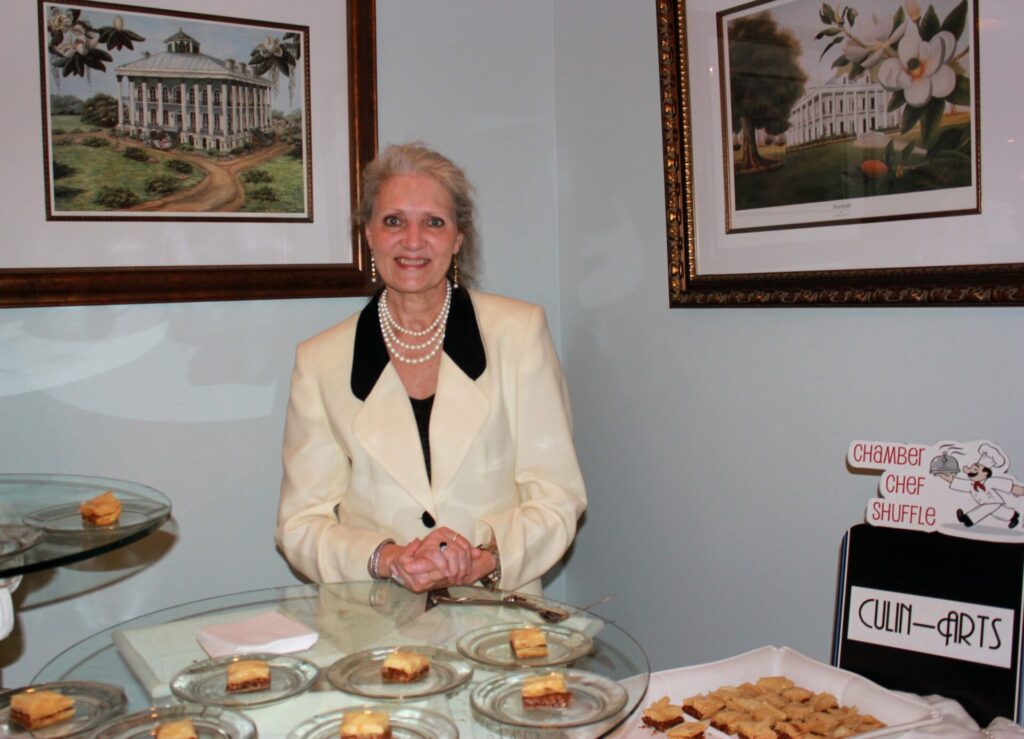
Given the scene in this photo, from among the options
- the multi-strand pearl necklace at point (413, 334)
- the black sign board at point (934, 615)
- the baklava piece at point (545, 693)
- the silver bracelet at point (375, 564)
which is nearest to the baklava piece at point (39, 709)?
the baklava piece at point (545, 693)

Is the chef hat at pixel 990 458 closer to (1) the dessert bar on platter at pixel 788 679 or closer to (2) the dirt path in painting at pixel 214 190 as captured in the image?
(1) the dessert bar on platter at pixel 788 679

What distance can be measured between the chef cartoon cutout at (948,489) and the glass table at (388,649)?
679mm

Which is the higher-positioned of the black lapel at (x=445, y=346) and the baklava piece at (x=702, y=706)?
the black lapel at (x=445, y=346)

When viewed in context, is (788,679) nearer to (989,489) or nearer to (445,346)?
(989,489)

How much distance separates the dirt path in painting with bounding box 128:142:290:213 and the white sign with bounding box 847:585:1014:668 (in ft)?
6.67

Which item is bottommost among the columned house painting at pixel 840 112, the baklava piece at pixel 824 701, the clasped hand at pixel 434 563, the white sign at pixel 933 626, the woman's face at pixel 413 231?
the baklava piece at pixel 824 701

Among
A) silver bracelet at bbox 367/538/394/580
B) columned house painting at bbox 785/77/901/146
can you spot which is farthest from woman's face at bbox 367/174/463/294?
columned house painting at bbox 785/77/901/146

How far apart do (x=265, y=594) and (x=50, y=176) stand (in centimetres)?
134

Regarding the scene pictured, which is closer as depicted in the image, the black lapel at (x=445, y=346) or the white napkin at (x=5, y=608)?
the white napkin at (x=5, y=608)

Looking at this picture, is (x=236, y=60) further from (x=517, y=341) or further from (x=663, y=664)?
(x=663, y=664)

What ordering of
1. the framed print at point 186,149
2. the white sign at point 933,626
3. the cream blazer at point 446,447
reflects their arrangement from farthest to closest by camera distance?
the framed print at point 186,149
the cream blazer at point 446,447
the white sign at point 933,626

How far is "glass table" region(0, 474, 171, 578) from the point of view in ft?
5.57

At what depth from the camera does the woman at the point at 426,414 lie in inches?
104

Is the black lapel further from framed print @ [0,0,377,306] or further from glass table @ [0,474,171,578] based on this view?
glass table @ [0,474,171,578]
